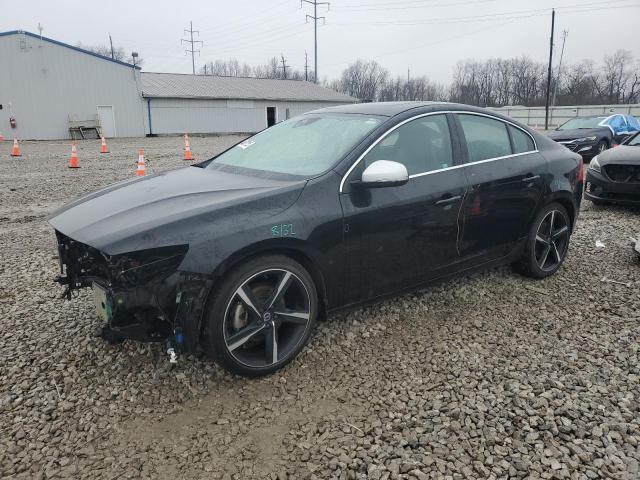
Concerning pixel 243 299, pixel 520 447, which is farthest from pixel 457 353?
pixel 243 299

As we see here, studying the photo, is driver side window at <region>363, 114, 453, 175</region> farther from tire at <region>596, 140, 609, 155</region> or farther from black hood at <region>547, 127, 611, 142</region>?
tire at <region>596, 140, 609, 155</region>

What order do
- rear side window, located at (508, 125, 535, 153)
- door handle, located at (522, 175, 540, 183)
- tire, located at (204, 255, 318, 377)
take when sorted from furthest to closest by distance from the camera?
1. rear side window, located at (508, 125, 535, 153)
2. door handle, located at (522, 175, 540, 183)
3. tire, located at (204, 255, 318, 377)

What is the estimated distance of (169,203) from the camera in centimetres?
301

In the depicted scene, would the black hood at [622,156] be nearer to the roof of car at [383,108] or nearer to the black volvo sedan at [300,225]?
the black volvo sedan at [300,225]

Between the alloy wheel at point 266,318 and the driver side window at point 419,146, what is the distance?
103cm

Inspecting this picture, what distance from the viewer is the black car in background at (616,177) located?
291 inches

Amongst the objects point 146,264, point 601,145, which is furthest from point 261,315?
point 601,145

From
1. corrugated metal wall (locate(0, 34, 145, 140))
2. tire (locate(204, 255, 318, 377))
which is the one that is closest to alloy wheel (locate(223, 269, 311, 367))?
tire (locate(204, 255, 318, 377))

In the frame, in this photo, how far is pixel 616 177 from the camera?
25.0ft

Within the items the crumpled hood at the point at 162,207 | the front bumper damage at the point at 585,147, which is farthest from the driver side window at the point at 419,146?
the front bumper damage at the point at 585,147

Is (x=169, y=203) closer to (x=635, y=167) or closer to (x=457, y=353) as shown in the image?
(x=457, y=353)

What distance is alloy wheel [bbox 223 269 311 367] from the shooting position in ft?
9.50

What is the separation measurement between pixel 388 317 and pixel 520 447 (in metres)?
1.54

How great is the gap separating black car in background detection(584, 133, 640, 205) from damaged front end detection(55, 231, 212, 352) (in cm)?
710
